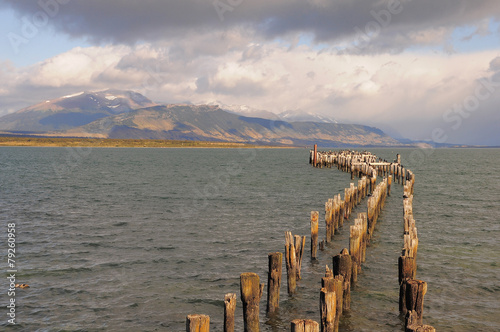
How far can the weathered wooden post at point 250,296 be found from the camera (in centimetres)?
972

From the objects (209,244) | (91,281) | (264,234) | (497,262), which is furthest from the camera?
(264,234)

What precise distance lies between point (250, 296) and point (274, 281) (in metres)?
2.01

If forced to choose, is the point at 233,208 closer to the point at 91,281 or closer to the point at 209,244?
the point at 209,244

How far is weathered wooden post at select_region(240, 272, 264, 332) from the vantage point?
972 cm

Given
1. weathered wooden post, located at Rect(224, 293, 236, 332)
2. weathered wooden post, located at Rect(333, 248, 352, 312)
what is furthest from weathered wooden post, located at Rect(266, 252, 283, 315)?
weathered wooden post, located at Rect(224, 293, 236, 332)

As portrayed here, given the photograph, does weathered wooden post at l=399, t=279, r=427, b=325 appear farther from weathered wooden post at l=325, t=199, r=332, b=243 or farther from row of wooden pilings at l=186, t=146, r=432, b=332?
weathered wooden post at l=325, t=199, r=332, b=243

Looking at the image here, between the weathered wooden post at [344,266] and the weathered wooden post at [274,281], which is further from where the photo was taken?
the weathered wooden post at [344,266]

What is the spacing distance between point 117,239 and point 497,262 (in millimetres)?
17675

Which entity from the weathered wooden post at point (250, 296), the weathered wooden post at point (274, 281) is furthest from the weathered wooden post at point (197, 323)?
the weathered wooden post at point (274, 281)

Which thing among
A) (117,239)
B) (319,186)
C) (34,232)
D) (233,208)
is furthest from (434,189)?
(34,232)

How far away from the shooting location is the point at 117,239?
20.8 meters

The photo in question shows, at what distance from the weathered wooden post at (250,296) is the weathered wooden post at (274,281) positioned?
4.76ft

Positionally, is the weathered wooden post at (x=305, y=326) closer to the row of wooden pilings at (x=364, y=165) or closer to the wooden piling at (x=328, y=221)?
the wooden piling at (x=328, y=221)

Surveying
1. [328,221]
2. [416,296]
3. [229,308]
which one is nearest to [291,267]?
[416,296]
